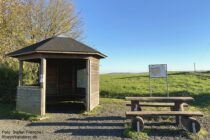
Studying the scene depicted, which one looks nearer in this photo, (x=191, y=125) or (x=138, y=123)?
(x=191, y=125)

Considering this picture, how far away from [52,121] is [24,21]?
43.6 ft

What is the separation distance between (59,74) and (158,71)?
5.61 m

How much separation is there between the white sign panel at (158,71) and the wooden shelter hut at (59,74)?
2805 mm

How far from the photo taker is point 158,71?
11992 millimetres

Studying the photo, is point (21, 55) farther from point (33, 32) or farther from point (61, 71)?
point (33, 32)

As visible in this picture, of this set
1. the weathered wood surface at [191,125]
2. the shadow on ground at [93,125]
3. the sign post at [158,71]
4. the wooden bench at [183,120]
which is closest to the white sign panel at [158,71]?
the sign post at [158,71]

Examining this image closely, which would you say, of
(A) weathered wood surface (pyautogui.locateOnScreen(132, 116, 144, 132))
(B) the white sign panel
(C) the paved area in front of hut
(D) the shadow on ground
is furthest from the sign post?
(A) weathered wood surface (pyautogui.locateOnScreen(132, 116, 144, 132))

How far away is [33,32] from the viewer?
66.5 feet

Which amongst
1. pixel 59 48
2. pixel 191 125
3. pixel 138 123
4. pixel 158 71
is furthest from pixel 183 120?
pixel 59 48

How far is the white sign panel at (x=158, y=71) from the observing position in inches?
463

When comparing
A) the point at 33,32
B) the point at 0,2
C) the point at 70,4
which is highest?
the point at 70,4

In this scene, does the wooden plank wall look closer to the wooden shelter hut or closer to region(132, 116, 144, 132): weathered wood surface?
the wooden shelter hut

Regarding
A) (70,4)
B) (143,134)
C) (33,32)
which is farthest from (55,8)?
(143,134)

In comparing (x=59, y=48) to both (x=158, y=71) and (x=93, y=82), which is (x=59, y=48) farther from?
(x=158, y=71)
